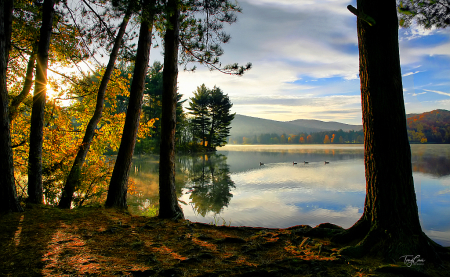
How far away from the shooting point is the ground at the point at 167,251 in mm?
2482

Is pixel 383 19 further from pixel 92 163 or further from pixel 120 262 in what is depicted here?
pixel 92 163

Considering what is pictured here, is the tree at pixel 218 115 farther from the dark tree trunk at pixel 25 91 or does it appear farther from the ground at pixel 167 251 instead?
the ground at pixel 167 251

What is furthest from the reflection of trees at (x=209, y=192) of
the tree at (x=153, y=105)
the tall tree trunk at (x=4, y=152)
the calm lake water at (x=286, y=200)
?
the tree at (x=153, y=105)

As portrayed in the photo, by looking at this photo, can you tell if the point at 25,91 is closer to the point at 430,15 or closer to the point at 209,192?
the point at 209,192

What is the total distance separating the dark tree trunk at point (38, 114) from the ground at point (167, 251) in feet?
5.76

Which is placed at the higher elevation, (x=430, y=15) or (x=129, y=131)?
(x=430, y=15)

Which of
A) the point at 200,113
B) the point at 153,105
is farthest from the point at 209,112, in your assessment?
the point at 153,105

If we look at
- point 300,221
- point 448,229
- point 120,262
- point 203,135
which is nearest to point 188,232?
point 120,262

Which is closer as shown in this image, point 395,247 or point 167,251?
point 395,247

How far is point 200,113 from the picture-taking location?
41406mm

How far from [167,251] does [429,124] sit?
48548mm

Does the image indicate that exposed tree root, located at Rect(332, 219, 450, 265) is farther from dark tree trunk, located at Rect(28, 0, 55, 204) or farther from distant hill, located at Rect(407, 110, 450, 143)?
distant hill, located at Rect(407, 110, 450, 143)

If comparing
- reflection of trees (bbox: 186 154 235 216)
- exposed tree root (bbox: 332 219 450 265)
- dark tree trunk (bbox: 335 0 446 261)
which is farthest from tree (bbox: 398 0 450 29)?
reflection of trees (bbox: 186 154 235 216)

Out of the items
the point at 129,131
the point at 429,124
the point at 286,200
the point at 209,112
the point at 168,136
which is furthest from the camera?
the point at 209,112
